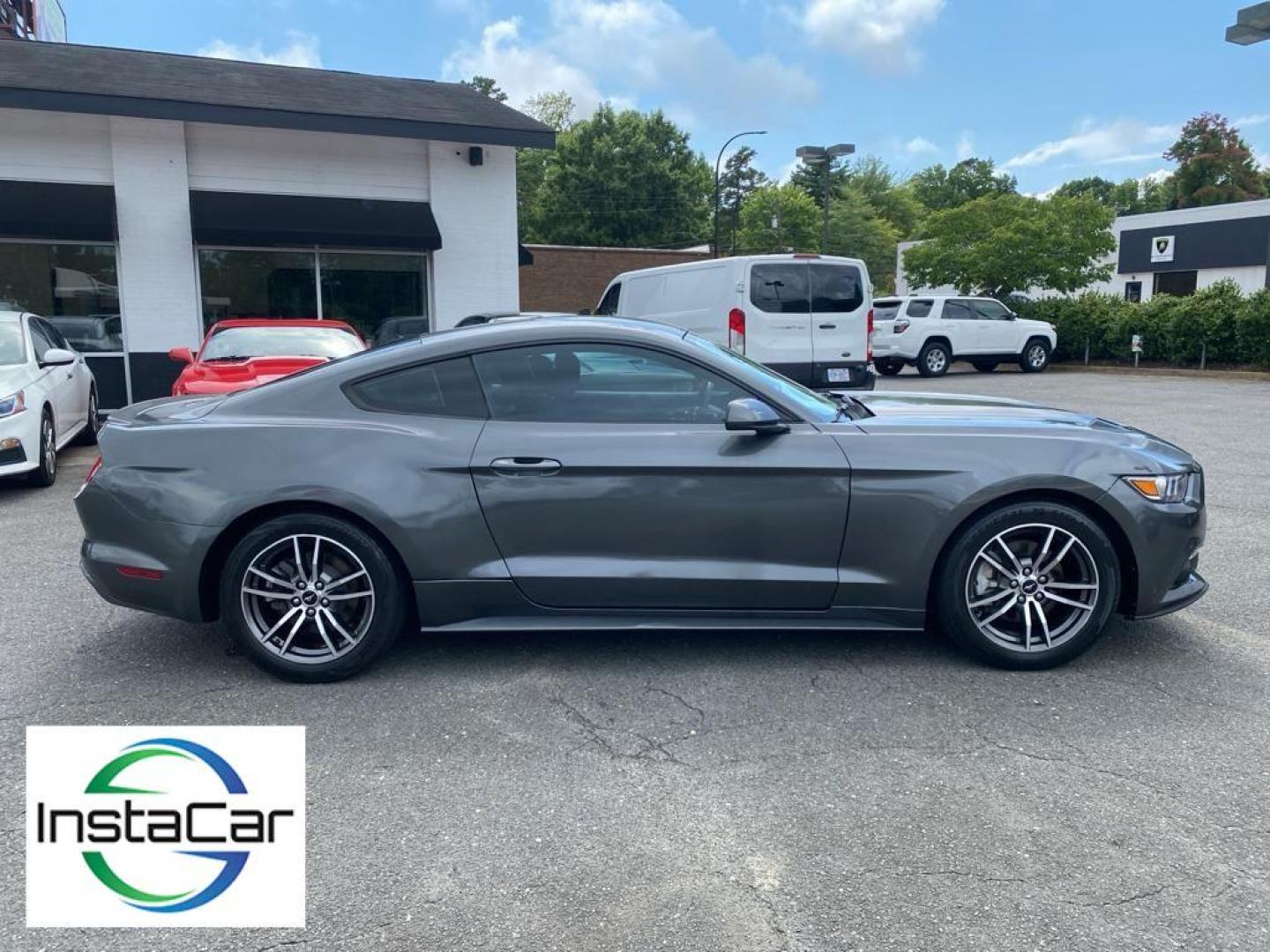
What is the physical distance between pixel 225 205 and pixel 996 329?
16991mm

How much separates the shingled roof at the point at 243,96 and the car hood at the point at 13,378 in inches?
262

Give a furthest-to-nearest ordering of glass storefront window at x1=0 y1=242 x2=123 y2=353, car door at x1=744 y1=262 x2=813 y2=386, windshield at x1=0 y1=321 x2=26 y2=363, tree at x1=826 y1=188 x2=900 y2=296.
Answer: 1. tree at x1=826 y1=188 x2=900 y2=296
2. glass storefront window at x1=0 y1=242 x2=123 y2=353
3. car door at x1=744 y1=262 x2=813 y2=386
4. windshield at x1=0 y1=321 x2=26 y2=363

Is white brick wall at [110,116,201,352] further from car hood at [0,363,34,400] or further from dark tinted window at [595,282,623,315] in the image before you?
car hood at [0,363,34,400]

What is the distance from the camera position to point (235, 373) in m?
7.86

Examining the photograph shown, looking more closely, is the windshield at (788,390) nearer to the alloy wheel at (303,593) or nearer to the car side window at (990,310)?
the alloy wheel at (303,593)

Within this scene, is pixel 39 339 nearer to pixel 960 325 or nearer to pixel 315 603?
pixel 315 603

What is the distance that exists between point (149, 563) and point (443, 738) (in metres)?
1.46

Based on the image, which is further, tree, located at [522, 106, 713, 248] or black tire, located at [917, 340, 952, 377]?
tree, located at [522, 106, 713, 248]

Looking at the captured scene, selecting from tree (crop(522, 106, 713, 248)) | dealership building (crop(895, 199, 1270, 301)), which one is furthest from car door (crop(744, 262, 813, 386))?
tree (crop(522, 106, 713, 248))

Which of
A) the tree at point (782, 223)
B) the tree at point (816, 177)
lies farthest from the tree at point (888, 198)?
the tree at point (782, 223)

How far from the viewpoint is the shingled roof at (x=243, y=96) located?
515 inches

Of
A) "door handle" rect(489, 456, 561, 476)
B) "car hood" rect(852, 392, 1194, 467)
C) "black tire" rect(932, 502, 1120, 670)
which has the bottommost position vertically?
"black tire" rect(932, 502, 1120, 670)

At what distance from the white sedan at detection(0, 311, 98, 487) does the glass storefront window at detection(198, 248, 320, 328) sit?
16.1 feet

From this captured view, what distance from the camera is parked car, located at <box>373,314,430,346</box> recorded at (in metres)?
14.8
